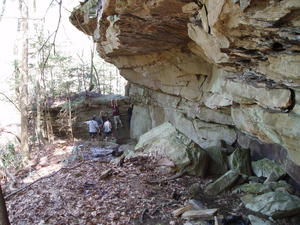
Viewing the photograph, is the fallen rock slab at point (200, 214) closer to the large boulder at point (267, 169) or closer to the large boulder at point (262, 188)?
the large boulder at point (262, 188)

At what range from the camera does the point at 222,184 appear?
7840mm

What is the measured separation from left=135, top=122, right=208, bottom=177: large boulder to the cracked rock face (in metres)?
1.65

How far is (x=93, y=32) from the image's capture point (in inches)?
467

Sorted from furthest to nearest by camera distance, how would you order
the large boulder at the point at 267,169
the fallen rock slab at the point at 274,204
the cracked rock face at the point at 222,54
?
the large boulder at the point at 267,169
the fallen rock slab at the point at 274,204
the cracked rock face at the point at 222,54

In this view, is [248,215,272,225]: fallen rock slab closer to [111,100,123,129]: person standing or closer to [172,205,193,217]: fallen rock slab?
[172,205,193,217]: fallen rock slab

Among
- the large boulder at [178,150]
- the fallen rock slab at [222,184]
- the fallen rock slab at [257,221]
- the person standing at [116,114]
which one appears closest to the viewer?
the fallen rock slab at [257,221]

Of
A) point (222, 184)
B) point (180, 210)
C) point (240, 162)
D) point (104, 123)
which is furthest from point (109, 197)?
point (104, 123)

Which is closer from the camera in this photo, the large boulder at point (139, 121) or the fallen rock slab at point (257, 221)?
the fallen rock slab at point (257, 221)

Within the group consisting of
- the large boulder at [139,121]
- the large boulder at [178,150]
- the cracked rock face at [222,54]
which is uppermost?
the cracked rock face at [222,54]

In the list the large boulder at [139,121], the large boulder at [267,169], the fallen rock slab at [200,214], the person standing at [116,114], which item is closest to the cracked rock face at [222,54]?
the large boulder at [267,169]

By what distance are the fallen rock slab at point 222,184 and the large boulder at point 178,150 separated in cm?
100

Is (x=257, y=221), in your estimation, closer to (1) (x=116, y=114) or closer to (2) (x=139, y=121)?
(2) (x=139, y=121)

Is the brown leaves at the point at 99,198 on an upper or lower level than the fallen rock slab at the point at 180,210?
lower

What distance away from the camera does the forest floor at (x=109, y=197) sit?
250 inches
